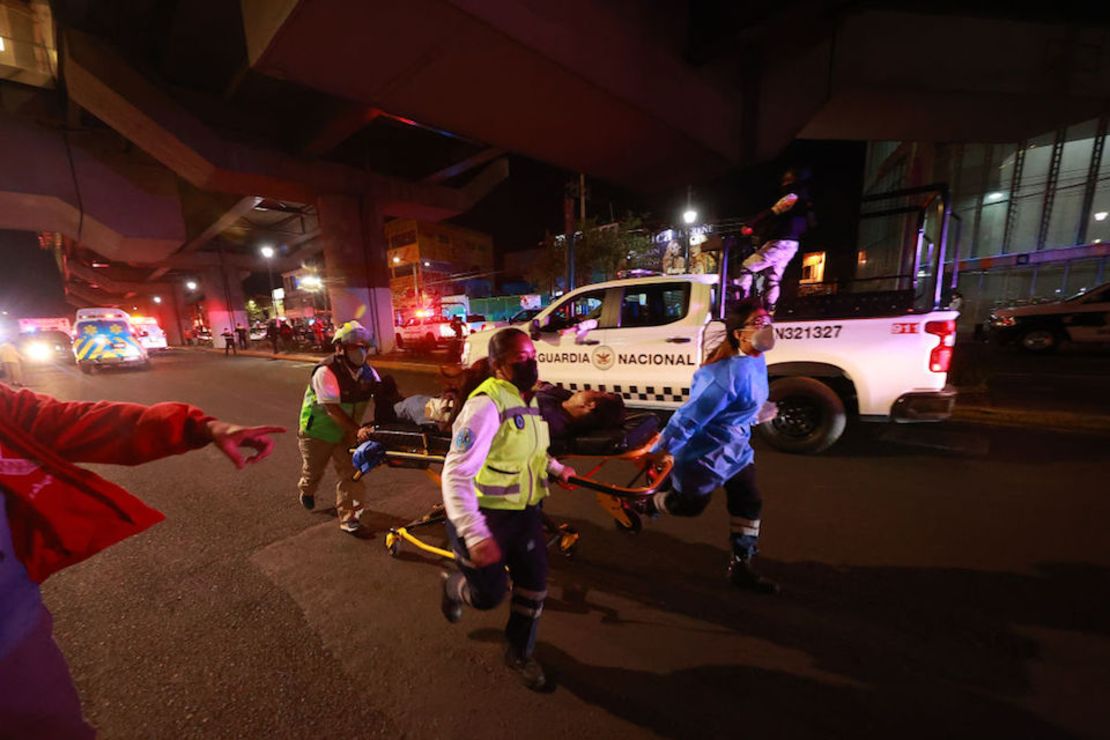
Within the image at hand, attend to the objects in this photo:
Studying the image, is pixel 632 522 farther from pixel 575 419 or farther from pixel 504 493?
pixel 504 493

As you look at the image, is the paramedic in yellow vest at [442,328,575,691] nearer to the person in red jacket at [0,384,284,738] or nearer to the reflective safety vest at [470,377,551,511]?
the reflective safety vest at [470,377,551,511]

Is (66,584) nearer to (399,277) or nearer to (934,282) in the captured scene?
(934,282)

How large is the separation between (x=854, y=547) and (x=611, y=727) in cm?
233

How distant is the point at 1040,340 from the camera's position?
11.4 meters

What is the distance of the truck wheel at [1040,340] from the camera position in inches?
444

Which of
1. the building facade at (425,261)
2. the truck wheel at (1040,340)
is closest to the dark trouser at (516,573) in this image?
the truck wheel at (1040,340)

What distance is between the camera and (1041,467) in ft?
14.0

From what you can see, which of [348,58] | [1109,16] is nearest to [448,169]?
[348,58]

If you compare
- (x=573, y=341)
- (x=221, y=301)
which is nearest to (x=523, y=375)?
(x=573, y=341)

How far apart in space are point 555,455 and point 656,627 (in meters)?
1.23

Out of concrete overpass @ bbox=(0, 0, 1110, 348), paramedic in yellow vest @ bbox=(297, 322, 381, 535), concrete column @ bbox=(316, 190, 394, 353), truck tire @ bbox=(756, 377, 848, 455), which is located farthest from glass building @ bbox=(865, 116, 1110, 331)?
paramedic in yellow vest @ bbox=(297, 322, 381, 535)

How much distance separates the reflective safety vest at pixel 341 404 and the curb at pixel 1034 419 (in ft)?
23.0

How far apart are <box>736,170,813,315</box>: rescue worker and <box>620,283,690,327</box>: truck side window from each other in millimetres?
793

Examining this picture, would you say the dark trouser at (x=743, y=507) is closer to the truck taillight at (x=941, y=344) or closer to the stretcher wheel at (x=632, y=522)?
the stretcher wheel at (x=632, y=522)
